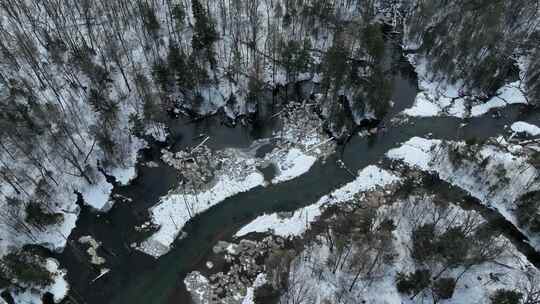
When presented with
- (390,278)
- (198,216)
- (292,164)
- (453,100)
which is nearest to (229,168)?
(198,216)

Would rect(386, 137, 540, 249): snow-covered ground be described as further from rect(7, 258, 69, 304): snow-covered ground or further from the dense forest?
rect(7, 258, 69, 304): snow-covered ground

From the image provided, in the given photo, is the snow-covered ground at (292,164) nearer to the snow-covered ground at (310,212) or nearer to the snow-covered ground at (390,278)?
the snow-covered ground at (310,212)

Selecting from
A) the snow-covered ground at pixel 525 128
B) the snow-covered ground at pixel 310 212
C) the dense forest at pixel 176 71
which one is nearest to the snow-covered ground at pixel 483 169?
the snow-covered ground at pixel 525 128

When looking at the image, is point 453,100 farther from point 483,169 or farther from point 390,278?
point 390,278

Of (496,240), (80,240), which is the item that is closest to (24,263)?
(80,240)

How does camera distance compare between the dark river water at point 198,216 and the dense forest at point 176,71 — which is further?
→ the dense forest at point 176,71

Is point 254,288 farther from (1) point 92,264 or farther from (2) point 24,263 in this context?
(2) point 24,263
